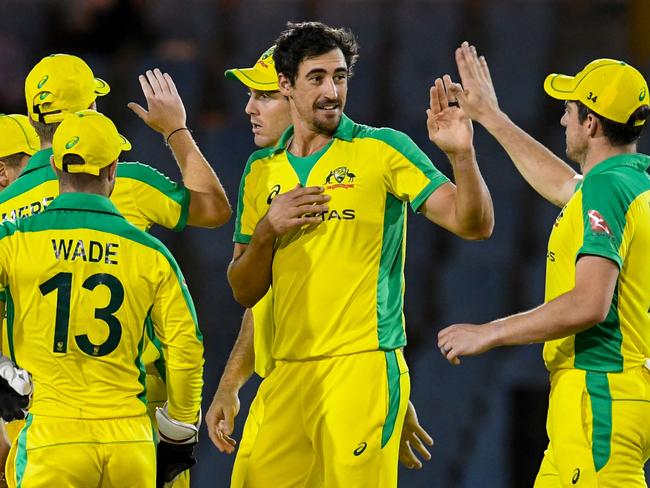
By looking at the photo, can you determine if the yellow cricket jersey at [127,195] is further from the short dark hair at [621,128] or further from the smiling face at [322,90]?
the short dark hair at [621,128]

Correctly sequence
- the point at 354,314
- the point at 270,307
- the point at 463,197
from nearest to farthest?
the point at 463,197 → the point at 354,314 → the point at 270,307

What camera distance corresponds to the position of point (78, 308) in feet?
12.7

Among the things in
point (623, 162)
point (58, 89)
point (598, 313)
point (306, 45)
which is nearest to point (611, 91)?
point (623, 162)

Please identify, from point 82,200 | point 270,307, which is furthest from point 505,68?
point 82,200

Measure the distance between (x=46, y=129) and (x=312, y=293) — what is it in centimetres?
128

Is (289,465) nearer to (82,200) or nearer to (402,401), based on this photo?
(402,401)

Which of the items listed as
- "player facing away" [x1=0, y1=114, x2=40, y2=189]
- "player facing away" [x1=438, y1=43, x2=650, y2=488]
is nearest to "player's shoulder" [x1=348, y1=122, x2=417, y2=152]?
"player facing away" [x1=438, y1=43, x2=650, y2=488]

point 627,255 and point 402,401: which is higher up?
point 627,255

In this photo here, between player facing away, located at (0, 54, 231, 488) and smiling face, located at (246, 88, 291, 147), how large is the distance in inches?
12.2

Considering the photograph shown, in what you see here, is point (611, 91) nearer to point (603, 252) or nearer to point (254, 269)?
point (603, 252)

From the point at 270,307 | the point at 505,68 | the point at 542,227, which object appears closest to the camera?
the point at 270,307

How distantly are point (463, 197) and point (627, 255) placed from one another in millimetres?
581

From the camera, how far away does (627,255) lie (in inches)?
153

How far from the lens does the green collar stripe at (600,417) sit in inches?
150
